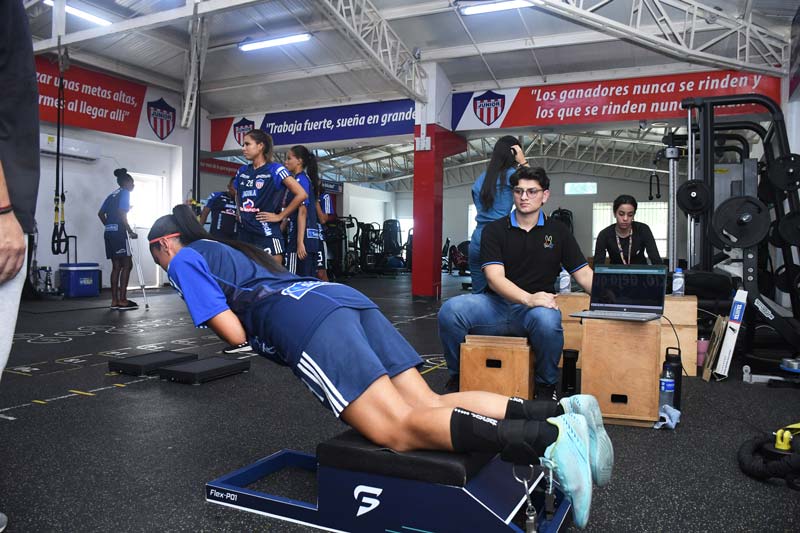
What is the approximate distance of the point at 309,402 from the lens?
2.90 m

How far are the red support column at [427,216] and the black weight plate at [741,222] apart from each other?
5.12 meters

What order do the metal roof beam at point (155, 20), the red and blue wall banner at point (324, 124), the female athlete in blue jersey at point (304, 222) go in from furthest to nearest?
the red and blue wall banner at point (324, 124), the metal roof beam at point (155, 20), the female athlete in blue jersey at point (304, 222)

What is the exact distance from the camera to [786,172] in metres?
4.11

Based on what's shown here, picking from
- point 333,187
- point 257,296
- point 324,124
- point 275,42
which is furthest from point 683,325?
point 333,187

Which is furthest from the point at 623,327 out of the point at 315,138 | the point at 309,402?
the point at 315,138

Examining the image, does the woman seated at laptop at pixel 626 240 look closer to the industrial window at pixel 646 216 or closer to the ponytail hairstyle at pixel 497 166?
the ponytail hairstyle at pixel 497 166

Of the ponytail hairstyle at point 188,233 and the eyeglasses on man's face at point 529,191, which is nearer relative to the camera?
the ponytail hairstyle at point 188,233

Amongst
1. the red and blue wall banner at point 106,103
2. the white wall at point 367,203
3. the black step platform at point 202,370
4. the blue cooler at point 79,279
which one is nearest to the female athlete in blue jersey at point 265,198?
the black step platform at point 202,370

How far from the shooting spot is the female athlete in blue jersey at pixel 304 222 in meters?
4.21

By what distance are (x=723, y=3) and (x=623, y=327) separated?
6.27m

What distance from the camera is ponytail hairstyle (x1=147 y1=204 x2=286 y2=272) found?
1.85 m

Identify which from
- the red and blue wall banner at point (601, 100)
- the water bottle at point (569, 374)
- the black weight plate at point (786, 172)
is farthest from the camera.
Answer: the red and blue wall banner at point (601, 100)

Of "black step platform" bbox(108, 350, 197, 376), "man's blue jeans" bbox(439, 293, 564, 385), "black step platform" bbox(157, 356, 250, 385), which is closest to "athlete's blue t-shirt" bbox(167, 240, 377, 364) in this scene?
"man's blue jeans" bbox(439, 293, 564, 385)

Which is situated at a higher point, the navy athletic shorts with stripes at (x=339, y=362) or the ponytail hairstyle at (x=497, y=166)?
the ponytail hairstyle at (x=497, y=166)
